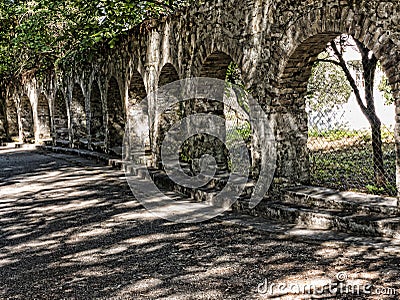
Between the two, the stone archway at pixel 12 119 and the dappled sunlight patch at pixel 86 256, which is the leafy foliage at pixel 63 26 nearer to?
the stone archway at pixel 12 119

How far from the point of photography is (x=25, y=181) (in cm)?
1052

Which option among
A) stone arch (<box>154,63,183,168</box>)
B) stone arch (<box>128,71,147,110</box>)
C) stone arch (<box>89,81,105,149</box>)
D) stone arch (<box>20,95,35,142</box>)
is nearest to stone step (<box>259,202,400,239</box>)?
stone arch (<box>154,63,183,168</box>)

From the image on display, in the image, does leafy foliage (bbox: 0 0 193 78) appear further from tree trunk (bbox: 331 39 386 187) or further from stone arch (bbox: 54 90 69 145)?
tree trunk (bbox: 331 39 386 187)

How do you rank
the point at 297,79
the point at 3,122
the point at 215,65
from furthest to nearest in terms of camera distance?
the point at 3,122, the point at 215,65, the point at 297,79

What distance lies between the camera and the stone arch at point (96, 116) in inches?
551

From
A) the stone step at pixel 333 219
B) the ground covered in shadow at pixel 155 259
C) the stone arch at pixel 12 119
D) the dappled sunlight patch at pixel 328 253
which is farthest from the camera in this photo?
the stone arch at pixel 12 119

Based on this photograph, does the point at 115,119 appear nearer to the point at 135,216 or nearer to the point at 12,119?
the point at 135,216

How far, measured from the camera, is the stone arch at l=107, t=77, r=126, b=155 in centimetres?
1269

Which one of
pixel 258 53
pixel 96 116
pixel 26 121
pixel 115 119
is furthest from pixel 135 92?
pixel 26 121

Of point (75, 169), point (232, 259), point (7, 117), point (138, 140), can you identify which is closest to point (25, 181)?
point (75, 169)

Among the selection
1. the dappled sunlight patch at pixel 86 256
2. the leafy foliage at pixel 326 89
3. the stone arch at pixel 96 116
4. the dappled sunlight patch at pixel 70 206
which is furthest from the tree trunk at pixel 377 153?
the stone arch at pixel 96 116

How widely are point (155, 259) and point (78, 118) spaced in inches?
443

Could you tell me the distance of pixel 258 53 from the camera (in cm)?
704

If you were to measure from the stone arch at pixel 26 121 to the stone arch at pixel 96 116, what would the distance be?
681cm
